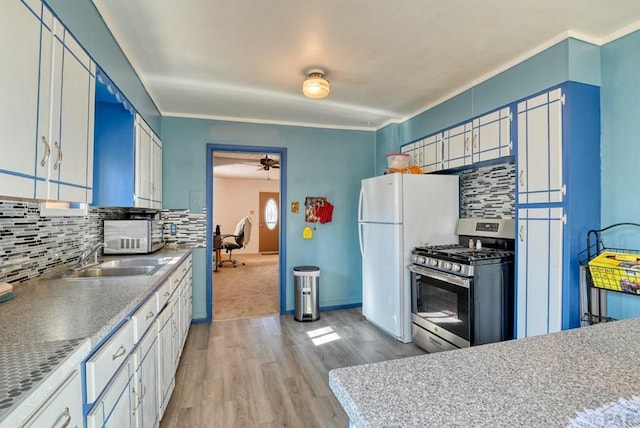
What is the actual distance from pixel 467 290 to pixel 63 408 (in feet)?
7.87

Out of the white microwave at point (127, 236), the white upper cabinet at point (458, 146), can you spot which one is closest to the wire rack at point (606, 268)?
the white upper cabinet at point (458, 146)

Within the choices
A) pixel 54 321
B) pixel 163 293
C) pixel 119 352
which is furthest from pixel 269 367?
pixel 54 321

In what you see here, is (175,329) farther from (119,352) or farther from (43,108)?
(43,108)

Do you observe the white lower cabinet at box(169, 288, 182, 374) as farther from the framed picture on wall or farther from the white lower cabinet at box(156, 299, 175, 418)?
the framed picture on wall

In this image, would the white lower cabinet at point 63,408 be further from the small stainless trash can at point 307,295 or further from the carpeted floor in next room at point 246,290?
the carpeted floor in next room at point 246,290

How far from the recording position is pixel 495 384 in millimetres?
745

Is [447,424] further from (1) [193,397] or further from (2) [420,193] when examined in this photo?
(2) [420,193]

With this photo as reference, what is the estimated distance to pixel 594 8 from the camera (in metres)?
1.84

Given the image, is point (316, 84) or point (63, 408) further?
point (316, 84)

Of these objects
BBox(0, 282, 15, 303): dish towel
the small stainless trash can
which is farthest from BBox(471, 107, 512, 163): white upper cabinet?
BBox(0, 282, 15, 303): dish towel

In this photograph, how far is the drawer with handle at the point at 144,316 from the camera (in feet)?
4.68

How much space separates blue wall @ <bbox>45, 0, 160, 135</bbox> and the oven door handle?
271cm

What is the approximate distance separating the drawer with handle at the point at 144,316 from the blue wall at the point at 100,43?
1.30 metres

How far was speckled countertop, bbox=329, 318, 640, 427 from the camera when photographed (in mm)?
629
